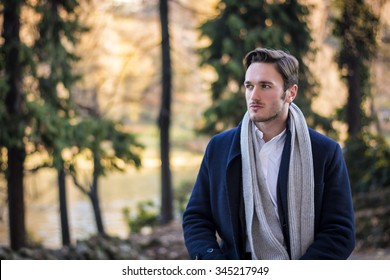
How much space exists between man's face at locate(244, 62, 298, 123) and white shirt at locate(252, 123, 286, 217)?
0.08 meters

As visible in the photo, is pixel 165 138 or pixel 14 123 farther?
pixel 165 138

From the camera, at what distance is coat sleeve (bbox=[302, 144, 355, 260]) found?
2189 millimetres

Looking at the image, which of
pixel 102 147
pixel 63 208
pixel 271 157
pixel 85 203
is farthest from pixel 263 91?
pixel 85 203

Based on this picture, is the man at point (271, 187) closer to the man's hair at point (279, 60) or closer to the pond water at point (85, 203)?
the man's hair at point (279, 60)

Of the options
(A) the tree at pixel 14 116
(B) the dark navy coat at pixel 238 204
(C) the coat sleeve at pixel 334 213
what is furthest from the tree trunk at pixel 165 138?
(C) the coat sleeve at pixel 334 213

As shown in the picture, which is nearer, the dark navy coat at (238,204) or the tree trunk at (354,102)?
the dark navy coat at (238,204)

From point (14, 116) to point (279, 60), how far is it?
22.2ft

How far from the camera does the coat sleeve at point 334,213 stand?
7.18 feet

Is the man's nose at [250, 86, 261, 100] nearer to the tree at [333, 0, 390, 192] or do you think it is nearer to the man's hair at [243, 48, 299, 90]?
the man's hair at [243, 48, 299, 90]

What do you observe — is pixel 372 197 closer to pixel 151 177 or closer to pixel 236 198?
pixel 236 198

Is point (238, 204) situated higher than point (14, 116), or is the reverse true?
point (14, 116)

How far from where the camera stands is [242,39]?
11.2 meters

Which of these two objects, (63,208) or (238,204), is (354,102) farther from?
(238,204)
